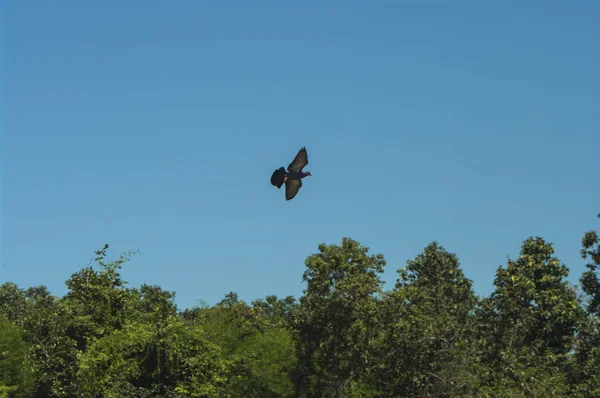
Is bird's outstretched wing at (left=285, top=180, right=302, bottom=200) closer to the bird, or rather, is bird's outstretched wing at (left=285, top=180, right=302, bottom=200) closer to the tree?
the bird

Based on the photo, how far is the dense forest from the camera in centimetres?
4044

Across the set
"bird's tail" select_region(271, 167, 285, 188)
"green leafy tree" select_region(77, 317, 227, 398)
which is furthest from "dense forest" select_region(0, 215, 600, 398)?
"bird's tail" select_region(271, 167, 285, 188)

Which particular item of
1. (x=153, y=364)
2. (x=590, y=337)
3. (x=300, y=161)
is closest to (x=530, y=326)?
(x=590, y=337)

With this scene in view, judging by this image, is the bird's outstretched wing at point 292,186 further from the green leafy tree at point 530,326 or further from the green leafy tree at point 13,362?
the green leafy tree at point 13,362

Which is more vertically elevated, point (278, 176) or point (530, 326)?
point (530, 326)

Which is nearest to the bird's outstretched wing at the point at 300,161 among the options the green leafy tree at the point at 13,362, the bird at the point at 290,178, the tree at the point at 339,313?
the bird at the point at 290,178

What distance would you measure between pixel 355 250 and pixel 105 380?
41.5 feet

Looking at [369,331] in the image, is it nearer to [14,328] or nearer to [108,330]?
[108,330]

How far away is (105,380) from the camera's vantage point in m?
38.7

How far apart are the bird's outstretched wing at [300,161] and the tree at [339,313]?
14362 millimetres

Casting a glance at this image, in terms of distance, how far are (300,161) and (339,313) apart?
15394 mm

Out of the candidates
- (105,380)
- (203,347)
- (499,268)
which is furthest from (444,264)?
(105,380)

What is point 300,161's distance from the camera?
28.6 m

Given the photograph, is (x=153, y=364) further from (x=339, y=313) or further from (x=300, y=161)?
(x=300, y=161)
